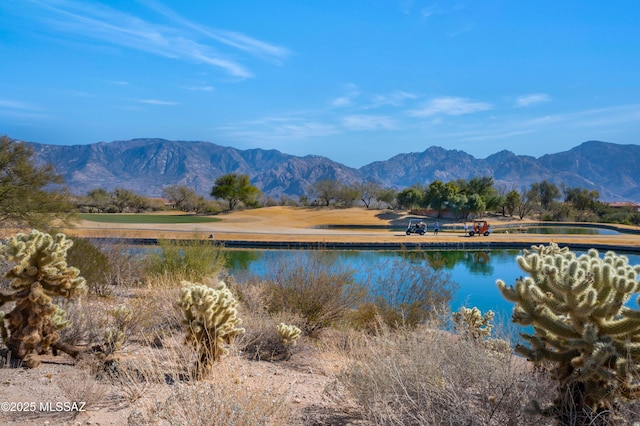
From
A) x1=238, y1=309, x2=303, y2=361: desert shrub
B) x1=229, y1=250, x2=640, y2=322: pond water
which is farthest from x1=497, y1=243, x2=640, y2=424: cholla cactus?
x1=229, y1=250, x2=640, y2=322: pond water

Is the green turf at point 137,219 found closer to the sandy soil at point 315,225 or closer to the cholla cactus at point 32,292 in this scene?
the sandy soil at point 315,225

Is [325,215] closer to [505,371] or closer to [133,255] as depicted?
[133,255]

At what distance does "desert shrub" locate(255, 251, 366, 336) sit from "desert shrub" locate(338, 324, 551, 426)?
401 centimetres

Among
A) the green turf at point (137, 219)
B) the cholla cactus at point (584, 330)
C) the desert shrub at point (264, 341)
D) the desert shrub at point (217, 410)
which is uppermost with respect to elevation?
the cholla cactus at point (584, 330)

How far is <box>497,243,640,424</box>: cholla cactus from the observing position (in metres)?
3.30

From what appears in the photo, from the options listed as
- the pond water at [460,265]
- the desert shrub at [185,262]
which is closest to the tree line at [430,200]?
the pond water at [460,265]

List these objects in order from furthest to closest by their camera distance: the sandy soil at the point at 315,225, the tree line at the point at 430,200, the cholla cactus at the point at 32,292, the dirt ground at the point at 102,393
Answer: the tree line at the point at 430,200 → the sandy soil at the point at 315,225 → the cholla cactus at the point at 32,292 → the dirt ground at the point at 102,393

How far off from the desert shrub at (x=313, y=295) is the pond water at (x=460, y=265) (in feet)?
2.92

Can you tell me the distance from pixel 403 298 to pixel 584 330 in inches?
248

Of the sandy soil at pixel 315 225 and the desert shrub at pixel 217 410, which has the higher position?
the desert shrub at pixel 217 410

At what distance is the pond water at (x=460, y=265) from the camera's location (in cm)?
1402

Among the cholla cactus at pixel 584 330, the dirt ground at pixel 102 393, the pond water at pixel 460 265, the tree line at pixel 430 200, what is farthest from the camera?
the tree line at pixel 430 200

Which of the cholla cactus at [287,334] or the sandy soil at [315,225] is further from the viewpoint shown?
the sandy soil at [315,225]

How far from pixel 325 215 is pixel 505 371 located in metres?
53.4
